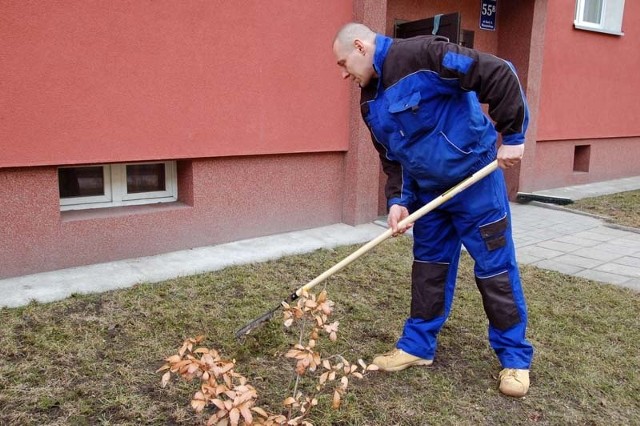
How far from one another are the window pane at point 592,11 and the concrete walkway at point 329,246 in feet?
13.5

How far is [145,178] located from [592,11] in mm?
8208

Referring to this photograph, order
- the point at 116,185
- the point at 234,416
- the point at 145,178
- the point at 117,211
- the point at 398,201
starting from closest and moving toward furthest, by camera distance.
A: the point at 234,416, the point at 398,201, the point at 117,211, the point at 116,185, the point at 145,178

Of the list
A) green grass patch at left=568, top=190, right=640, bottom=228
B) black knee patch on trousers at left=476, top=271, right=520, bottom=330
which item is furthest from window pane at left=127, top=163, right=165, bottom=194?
green grass patch at left=568, top=190, right=640, bottom=228

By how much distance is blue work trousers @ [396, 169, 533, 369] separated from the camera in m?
2.94

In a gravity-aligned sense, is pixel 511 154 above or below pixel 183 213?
above

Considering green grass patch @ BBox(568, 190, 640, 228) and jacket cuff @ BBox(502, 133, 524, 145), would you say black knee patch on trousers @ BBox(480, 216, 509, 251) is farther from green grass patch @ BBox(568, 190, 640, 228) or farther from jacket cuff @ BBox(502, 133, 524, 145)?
green grass patch @ BBox(568, 190, 640, 228)

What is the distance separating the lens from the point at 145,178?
205 inches

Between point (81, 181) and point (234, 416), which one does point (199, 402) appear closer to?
point (234, 416)

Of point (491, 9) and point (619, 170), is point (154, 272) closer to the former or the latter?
point (491, 9)

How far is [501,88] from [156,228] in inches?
132

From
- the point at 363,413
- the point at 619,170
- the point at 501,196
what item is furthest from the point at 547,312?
the point at 619,170

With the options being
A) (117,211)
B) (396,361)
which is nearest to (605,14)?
(117,211)

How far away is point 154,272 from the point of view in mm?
4582

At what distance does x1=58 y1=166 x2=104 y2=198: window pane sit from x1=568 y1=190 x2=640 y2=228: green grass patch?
589cm
